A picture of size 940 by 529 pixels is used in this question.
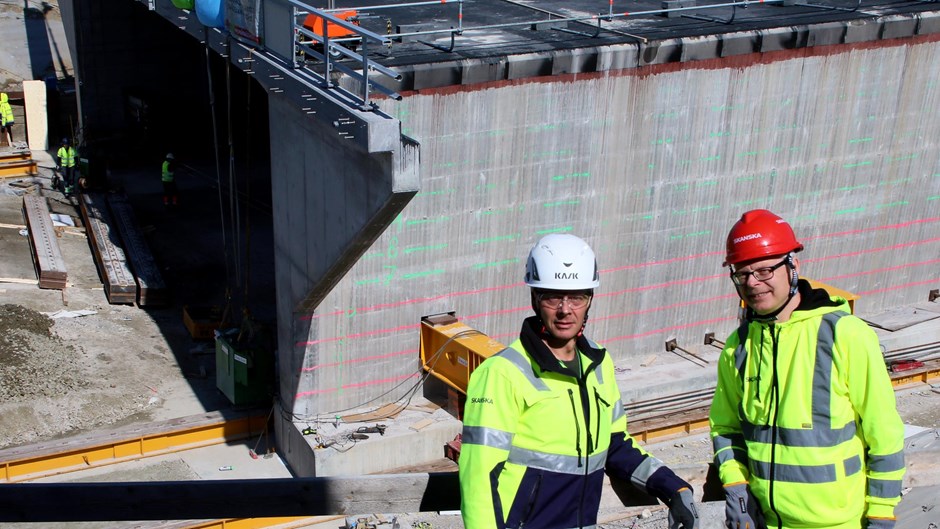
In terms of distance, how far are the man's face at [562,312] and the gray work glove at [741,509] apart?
973 mm

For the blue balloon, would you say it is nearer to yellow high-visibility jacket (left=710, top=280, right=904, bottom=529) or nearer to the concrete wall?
the concrete wall

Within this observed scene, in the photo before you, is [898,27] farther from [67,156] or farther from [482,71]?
[67,156]

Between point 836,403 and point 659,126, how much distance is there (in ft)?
38.3

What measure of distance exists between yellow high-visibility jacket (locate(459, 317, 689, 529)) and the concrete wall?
9.88 m

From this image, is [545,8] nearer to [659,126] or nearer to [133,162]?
[659,126]

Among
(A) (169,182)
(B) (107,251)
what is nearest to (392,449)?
(B) (107,251)

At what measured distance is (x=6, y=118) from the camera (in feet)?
95.8

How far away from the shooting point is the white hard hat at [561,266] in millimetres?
4734

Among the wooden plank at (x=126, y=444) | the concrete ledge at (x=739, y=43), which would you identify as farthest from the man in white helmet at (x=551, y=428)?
the concrete ledge at (x=739, y=43)

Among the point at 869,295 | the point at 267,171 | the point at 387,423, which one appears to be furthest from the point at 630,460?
the point at 267,171

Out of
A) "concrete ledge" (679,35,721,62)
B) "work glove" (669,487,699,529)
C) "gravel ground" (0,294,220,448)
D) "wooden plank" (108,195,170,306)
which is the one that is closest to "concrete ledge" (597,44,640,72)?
"concrete ledge" (679,35,721,62)

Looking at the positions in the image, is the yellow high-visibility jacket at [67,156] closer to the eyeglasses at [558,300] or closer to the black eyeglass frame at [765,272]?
the eyeglasses at [558,300]

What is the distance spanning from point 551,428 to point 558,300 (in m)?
0.53

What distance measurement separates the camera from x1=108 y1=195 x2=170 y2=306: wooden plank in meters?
19.7
